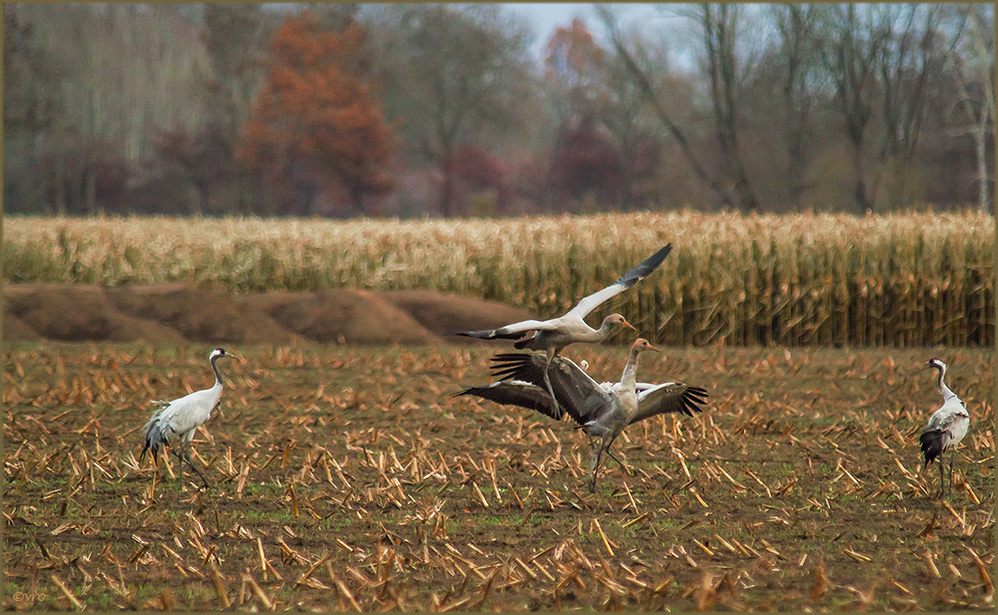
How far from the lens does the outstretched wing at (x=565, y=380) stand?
559cm

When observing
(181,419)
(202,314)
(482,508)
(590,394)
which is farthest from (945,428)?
(202,314)

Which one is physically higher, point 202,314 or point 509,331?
point 509,331

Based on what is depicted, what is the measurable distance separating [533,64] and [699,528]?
56.5 meters

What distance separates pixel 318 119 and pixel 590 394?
41.6 metres

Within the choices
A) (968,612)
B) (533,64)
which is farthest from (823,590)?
(533,64)

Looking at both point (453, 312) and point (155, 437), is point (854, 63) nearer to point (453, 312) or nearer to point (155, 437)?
point (453, 312)

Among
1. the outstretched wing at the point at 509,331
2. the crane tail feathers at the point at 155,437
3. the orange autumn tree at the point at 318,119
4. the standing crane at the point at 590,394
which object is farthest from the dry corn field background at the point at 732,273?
the orange autumn tree at the point at 318,119

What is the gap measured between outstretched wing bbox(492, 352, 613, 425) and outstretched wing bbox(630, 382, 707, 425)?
0.23 metres

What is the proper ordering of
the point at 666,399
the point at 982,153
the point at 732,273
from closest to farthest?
1. the point at 666,399
2. the point at 732,273
3. the point at 982,153

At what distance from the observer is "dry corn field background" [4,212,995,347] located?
15.7m

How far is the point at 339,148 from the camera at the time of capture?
4503cm

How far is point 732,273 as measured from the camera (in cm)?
1577

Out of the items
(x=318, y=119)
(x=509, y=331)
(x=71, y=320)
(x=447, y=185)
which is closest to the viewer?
(x=509, y=331)

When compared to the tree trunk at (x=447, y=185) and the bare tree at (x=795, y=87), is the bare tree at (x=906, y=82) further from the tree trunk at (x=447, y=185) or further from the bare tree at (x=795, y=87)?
the tree trunk at (x=447, y=185)
